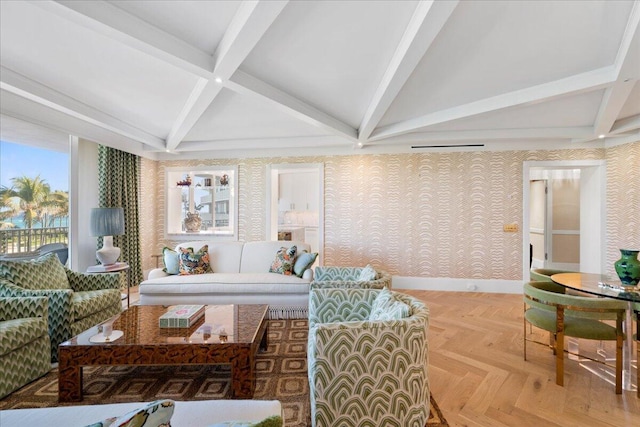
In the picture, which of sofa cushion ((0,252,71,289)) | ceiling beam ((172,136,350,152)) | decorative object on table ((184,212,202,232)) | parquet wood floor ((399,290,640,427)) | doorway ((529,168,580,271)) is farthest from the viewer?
doorway ((529,168,580,271))

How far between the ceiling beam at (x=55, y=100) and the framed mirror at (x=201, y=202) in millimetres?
1445

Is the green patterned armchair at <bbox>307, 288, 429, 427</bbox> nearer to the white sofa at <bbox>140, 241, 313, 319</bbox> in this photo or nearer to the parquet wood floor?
the parquet wood floor

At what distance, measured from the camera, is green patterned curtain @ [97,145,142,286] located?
15.0ft

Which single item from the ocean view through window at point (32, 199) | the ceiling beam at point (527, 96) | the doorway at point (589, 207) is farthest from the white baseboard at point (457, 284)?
the ocean view through window at point (32, 199)

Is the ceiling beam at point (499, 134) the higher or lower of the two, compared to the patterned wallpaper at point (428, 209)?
higher

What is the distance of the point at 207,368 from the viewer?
8.16ft

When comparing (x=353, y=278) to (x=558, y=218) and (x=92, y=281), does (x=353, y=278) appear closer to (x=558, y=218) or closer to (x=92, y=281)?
(x=92, y=281)

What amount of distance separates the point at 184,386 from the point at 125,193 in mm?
3782

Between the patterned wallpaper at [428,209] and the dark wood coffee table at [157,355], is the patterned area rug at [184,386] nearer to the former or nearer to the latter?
the dark wood coffee table at [157,355]

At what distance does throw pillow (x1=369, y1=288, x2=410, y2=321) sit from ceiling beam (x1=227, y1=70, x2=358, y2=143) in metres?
2.18

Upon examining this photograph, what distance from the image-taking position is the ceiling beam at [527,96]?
2686 mm

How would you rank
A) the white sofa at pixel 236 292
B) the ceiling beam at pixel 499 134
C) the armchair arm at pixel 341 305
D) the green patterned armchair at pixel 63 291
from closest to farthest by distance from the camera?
the armchair arm at pixel 341 305 → the green patterned armchair at pixel 63 291 → the white sofa at pixel 236 292 → the ceiling beam at pixel 499 134

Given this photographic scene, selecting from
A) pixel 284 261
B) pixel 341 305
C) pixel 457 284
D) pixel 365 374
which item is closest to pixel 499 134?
pixel 457 284

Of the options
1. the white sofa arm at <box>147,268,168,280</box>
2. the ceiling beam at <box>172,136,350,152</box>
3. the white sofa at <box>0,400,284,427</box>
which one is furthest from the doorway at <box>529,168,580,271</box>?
the white sofa at <box>0,400,284,427</box>
